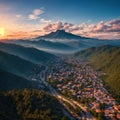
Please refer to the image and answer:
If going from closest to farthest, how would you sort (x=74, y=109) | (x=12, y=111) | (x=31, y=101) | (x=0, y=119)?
(x=0, y=119)
(x=12, y=111)
(x=31, y=101)
(x=74, y=109)

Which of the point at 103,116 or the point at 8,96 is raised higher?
the point at 8,96

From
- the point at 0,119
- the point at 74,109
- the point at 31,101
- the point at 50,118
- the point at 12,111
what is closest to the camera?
the point at 0,119

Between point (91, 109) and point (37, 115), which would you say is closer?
point (37, 115)

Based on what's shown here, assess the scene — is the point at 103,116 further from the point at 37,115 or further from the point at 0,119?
the point at 0,119

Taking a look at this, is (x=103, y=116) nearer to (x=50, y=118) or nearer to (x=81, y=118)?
(x=81, y=118)

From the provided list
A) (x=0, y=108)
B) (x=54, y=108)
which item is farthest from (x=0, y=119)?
(x=54, y=108)

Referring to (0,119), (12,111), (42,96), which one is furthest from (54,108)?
(0,119)
